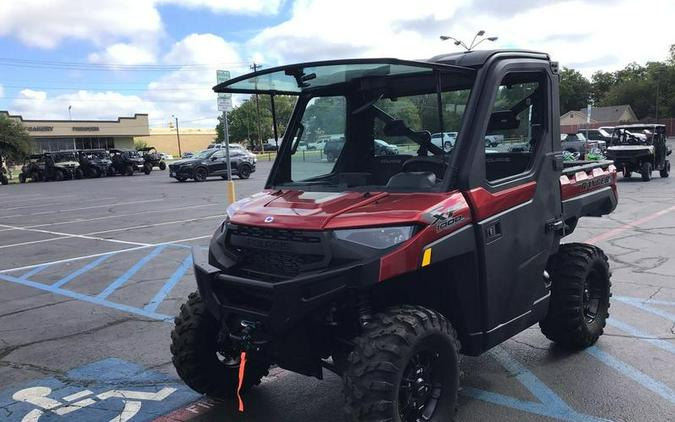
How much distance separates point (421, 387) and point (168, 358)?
2.62 m

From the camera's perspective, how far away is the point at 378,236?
3.04m

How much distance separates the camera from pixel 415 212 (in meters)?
3.11

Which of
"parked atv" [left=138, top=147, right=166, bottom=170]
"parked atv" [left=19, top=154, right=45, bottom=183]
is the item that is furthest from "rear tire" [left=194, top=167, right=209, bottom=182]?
"parked atv" [left=19, top=154, right=45, bottom=183]

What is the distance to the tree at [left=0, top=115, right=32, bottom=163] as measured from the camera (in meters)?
41.2

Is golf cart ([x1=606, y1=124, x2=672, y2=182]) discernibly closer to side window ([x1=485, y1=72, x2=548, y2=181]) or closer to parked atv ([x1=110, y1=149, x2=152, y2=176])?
side window ([x1=485, y1=72, x2=548, y2=181])

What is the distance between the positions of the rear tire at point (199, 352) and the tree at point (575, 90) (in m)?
123

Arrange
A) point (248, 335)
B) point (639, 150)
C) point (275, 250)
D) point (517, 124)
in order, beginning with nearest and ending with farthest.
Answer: point (248, 335) < point (275, 250) < point (517, 124) < point (639, 150)

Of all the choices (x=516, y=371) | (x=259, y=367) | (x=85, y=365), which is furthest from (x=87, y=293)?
(x=516, y=371)

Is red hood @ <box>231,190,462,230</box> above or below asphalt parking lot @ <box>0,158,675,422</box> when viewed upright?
above

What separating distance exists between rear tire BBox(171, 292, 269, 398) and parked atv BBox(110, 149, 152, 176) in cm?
4088

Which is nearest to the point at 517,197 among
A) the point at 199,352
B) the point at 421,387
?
the point at 421,387

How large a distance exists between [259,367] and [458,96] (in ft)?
7.56

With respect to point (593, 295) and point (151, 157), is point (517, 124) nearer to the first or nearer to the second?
point (593, 295)

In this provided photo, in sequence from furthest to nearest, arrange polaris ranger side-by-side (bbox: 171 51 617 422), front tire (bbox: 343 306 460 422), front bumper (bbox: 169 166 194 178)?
front bumper (bbox: 169 166 194 178), polaris ranger side-by-side (bbox: 171 51 617 422), front tire (bbox: 343 306 460 422)
